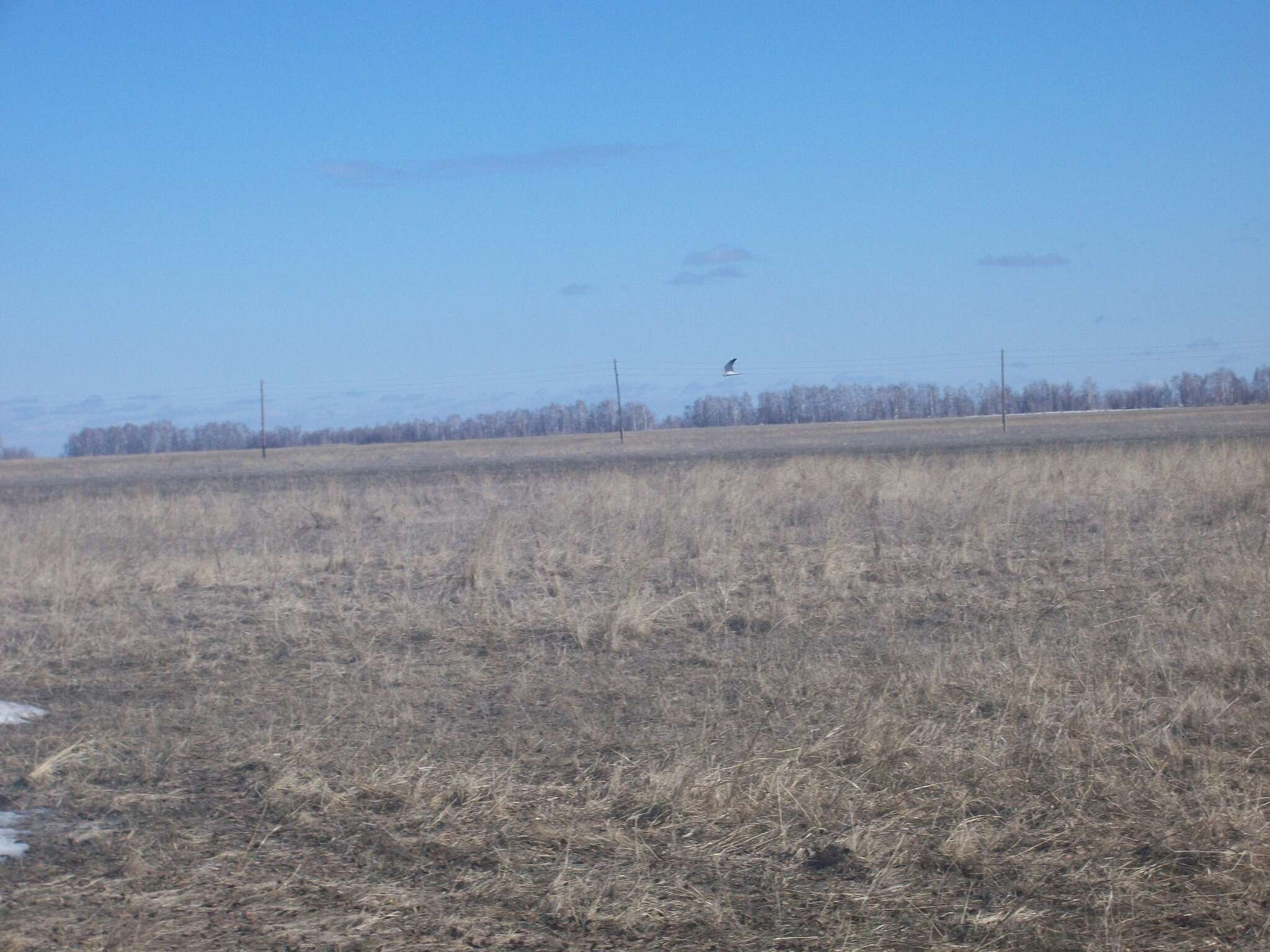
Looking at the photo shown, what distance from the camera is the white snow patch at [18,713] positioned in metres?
7.00

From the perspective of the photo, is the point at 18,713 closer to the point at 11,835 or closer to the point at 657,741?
the point at 11,835

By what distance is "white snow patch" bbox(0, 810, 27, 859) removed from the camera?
4750 millimetres

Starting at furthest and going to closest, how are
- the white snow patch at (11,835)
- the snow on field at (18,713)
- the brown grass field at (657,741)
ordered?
the snow on field at (18,713), the white snow patch at (11,835), the brown grass field at (657,741)

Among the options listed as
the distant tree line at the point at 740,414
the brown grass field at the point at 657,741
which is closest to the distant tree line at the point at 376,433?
the distant tree line at the point at 740,414

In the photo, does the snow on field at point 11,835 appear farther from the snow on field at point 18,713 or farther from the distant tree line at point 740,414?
the distant tree line at point 740,414

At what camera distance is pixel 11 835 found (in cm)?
495

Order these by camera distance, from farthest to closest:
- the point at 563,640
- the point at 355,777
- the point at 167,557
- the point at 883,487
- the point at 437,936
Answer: the point at 883,487 < the point at 167,557 < the point at 563,640 < the point at 355,777 < the point at 437,936

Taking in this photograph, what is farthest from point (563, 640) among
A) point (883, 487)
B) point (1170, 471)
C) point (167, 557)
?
point (1170, 471)

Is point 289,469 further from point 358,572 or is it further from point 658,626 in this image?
point 658,626

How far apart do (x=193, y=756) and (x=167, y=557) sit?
7988mm

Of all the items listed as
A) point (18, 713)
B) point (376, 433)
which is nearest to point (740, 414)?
point (376, 433)

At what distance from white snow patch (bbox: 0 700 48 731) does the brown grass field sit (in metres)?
0.10

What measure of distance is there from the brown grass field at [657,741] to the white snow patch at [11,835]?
3.8 inches

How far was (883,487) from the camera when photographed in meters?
18.4
